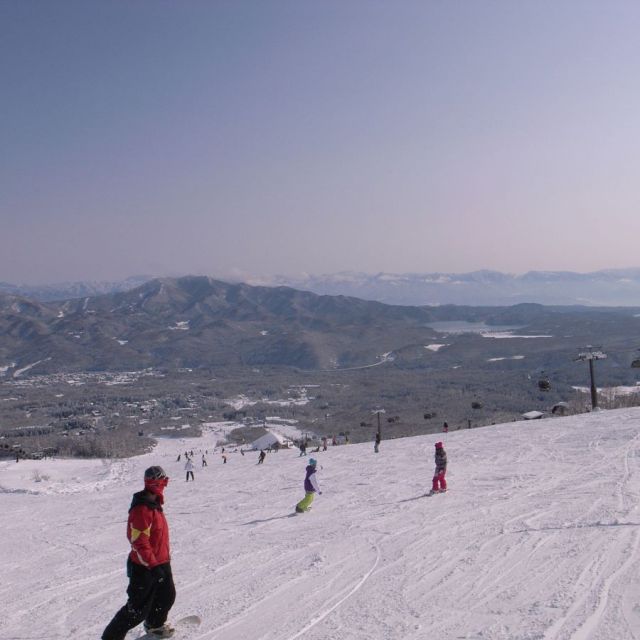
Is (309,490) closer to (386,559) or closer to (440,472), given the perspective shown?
(440,472)

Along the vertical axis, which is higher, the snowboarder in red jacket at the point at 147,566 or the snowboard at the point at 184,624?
the snowboarder in red jacket at the point at 147,566

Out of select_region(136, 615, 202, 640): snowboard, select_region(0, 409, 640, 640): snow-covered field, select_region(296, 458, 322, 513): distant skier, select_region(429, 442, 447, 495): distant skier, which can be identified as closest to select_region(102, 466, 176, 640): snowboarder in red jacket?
select_region(136, 615, 202, 640): snowboard

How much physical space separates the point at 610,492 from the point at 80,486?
3180cm

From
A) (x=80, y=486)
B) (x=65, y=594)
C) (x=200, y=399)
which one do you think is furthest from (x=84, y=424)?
(x=65, y=594)

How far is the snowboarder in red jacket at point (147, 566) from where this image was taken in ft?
17.5

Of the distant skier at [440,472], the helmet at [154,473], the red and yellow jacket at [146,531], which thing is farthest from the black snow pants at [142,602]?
the distant skier at [440,472]

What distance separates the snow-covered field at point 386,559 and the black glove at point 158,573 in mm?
729

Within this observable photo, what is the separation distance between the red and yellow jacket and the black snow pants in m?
0.13

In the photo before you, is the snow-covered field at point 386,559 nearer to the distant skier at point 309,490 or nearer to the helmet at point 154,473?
the distant skier at point 309,490

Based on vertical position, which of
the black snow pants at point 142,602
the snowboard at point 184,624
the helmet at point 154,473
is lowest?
the snowboard at point 184,624

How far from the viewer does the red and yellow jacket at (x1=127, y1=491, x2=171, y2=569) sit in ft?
17.5

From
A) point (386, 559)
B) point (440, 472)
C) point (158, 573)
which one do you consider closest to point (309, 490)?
point (440, 472)

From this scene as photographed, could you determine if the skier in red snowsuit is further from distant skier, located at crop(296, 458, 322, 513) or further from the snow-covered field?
distant skier, located at crop(296, 458, 322, 513)

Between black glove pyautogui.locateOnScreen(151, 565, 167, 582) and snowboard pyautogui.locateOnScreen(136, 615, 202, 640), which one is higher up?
black glove pyautogui.locateOnScreen(151, 565, 167, 582)
